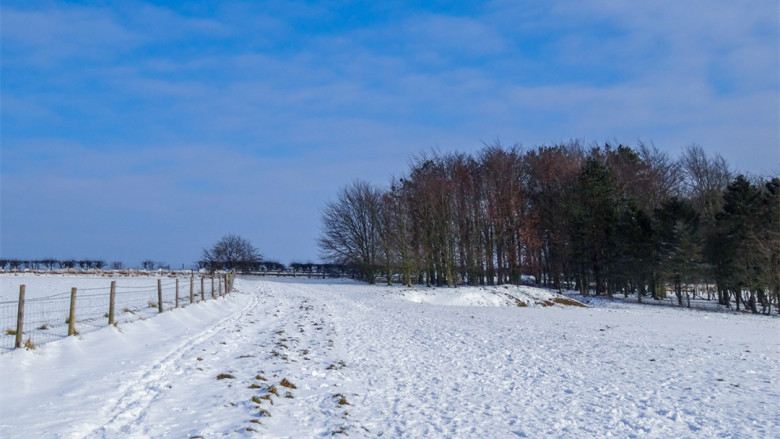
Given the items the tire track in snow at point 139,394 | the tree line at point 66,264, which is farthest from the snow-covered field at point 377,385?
the tree line at point 66,264

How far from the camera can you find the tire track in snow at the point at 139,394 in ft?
20.4

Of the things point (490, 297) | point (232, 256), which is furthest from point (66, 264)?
point (490, 297)

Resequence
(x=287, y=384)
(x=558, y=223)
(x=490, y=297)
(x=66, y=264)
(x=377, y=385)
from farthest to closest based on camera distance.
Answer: (x=66, y=264) → (x=558, y=223) → (x=490, y=297) → (x=377, y=385) → (x=287, y=384)

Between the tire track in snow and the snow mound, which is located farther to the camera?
the snow mound

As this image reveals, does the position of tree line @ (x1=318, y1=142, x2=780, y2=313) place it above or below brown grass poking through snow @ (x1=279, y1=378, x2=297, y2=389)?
above

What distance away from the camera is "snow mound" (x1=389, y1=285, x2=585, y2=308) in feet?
117

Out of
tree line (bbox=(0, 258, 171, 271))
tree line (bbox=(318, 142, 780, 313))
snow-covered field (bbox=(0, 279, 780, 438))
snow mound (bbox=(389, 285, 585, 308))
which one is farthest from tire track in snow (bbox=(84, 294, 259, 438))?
tree line (bbox=(0, 258, 171, 271))

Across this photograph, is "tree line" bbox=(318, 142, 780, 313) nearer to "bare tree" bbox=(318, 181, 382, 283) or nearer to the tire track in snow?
"bare tree" bbox=(318, 181, 382, 283)

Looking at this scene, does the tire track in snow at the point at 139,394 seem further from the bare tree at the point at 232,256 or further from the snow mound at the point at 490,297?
the bare tree at the point at 232,256

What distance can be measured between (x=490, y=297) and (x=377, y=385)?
2845cm

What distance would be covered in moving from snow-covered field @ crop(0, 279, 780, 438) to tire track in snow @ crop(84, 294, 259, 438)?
27 millimetres

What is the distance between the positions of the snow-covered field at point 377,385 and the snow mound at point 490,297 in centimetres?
1910

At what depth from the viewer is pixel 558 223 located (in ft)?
153

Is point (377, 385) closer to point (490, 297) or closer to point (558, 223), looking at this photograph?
point (490, 297)
